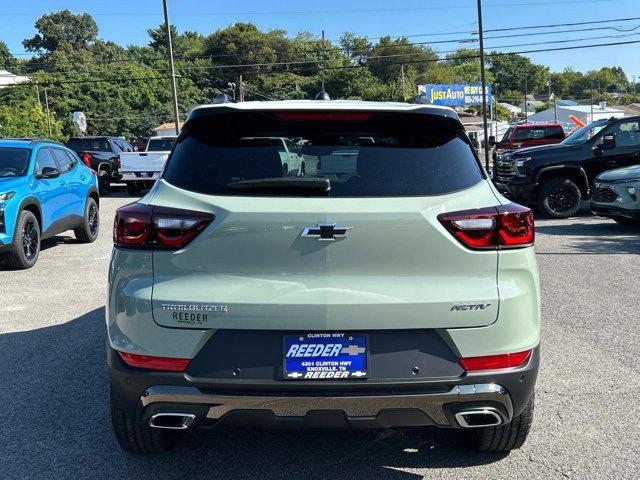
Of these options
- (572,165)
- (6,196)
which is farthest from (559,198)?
(6,196)

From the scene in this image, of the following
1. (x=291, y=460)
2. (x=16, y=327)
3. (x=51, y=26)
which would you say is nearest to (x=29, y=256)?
(x=16, y=327)

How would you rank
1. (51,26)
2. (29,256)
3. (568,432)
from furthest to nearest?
(51,26)
(29,256)
(568,432)

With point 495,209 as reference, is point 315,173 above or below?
above

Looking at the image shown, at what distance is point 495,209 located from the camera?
9.05 feet

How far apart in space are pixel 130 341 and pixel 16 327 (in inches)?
149

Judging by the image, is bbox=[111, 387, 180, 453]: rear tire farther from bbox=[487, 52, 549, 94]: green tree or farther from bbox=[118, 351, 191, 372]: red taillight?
bbox=[487, 52, 549, 94]: green tree

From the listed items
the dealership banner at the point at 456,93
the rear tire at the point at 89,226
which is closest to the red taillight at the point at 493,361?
the rear tire at the point at 89,226

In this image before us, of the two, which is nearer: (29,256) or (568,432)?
(568,432)

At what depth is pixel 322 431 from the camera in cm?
366

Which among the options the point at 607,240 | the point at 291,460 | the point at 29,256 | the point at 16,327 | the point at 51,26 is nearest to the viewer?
the point at 291,460

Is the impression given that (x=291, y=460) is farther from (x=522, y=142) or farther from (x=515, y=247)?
(x=522, y=142)

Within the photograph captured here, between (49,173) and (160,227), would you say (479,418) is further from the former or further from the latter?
(49,173)

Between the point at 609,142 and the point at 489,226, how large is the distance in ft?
38.7

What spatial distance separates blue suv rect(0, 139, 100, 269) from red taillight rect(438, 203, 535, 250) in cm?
722
